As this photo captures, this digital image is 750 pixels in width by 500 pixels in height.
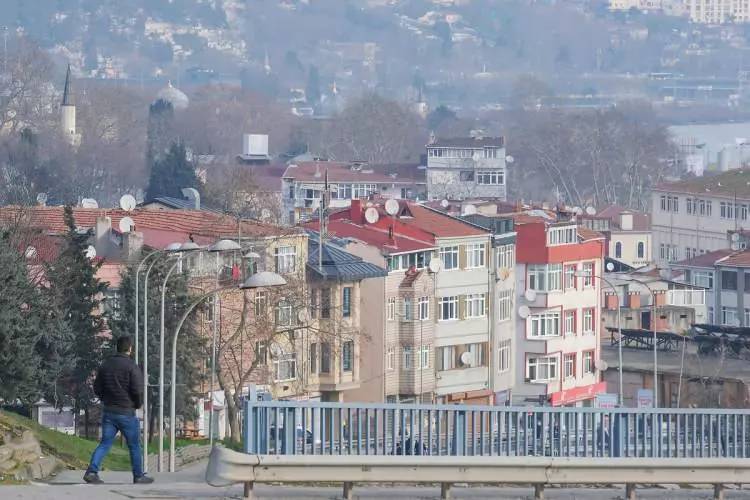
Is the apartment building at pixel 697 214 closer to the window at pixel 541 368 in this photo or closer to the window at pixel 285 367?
the window at pixel 541 368

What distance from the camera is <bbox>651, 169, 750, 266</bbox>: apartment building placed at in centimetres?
8769

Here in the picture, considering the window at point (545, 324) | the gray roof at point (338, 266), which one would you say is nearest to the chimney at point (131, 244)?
the gray roof at point (338, 266)

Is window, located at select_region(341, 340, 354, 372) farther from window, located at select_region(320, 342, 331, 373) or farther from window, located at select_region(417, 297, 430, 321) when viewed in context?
window, located at select_region(417, 297, 430, 321)

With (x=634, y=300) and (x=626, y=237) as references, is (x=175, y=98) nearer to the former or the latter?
(x=626, y=237)

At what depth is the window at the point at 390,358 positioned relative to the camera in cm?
4644

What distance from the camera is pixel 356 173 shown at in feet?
364

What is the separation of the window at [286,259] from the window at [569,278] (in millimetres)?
10451

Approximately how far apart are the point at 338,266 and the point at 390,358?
2.37 meters

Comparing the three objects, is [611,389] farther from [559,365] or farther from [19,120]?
[19,120]

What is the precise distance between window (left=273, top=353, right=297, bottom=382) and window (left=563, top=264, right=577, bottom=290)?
36.6 ft

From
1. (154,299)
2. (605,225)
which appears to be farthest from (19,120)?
(154,299)

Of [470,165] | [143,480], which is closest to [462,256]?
[143,480]

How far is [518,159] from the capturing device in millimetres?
147500

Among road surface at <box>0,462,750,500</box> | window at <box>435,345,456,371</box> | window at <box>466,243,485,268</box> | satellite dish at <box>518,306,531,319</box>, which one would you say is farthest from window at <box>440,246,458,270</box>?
road surface at <box>0,462,750,500</box>
